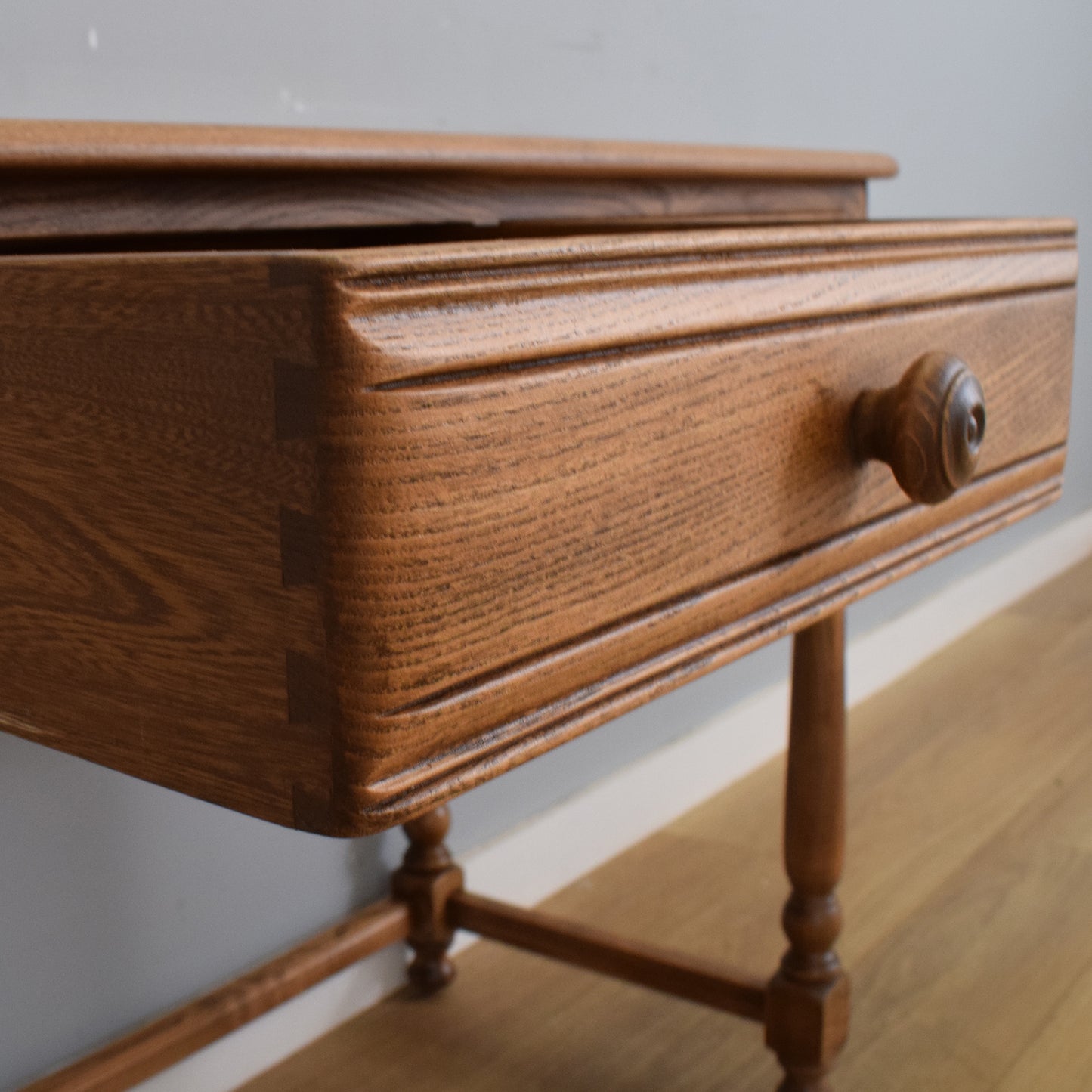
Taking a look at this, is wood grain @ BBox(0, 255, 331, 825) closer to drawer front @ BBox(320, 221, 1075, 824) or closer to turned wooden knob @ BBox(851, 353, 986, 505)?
drawer front @ BBox(320, 221, 1075, 824)

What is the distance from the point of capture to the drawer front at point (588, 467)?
0.42 meters

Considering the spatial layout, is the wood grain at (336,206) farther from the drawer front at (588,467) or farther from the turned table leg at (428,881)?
the turned table leg at (428,881)

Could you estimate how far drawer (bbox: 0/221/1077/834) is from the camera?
0.41 m

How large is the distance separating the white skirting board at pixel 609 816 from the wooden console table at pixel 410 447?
0.76m

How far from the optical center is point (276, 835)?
3.99ft

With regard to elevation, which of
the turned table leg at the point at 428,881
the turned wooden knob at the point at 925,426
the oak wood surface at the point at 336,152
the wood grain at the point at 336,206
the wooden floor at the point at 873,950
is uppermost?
the oak wood surface at the point at 336,152

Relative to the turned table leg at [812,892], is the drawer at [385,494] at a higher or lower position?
higher

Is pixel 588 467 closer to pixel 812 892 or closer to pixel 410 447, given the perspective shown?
pixel 410 447

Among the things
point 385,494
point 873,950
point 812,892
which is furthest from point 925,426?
point 873,950

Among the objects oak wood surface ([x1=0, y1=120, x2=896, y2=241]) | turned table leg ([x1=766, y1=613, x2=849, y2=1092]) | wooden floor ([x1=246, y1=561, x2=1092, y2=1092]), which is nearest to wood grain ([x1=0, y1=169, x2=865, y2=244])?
oak wood surface ([x1=0, y1=120, x2=896, y2=241])

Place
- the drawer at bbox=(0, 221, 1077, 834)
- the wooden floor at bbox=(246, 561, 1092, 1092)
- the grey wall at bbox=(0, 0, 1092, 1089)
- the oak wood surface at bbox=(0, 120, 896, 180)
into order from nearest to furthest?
the drawer at bbox=(0, 221, 1077, 834) < the oak wood surface at bbox=(0, 120, 896, 180) < the grey wall at bbox=(0, 0, 1092, 1089) < the wooden floor at bbox=(246, 561, 1092, 1092)

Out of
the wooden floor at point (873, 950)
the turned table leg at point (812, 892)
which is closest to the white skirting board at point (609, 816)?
the wooden floor at point (873, 950)

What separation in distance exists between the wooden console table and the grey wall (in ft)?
0.36

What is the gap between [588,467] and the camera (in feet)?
1.62
